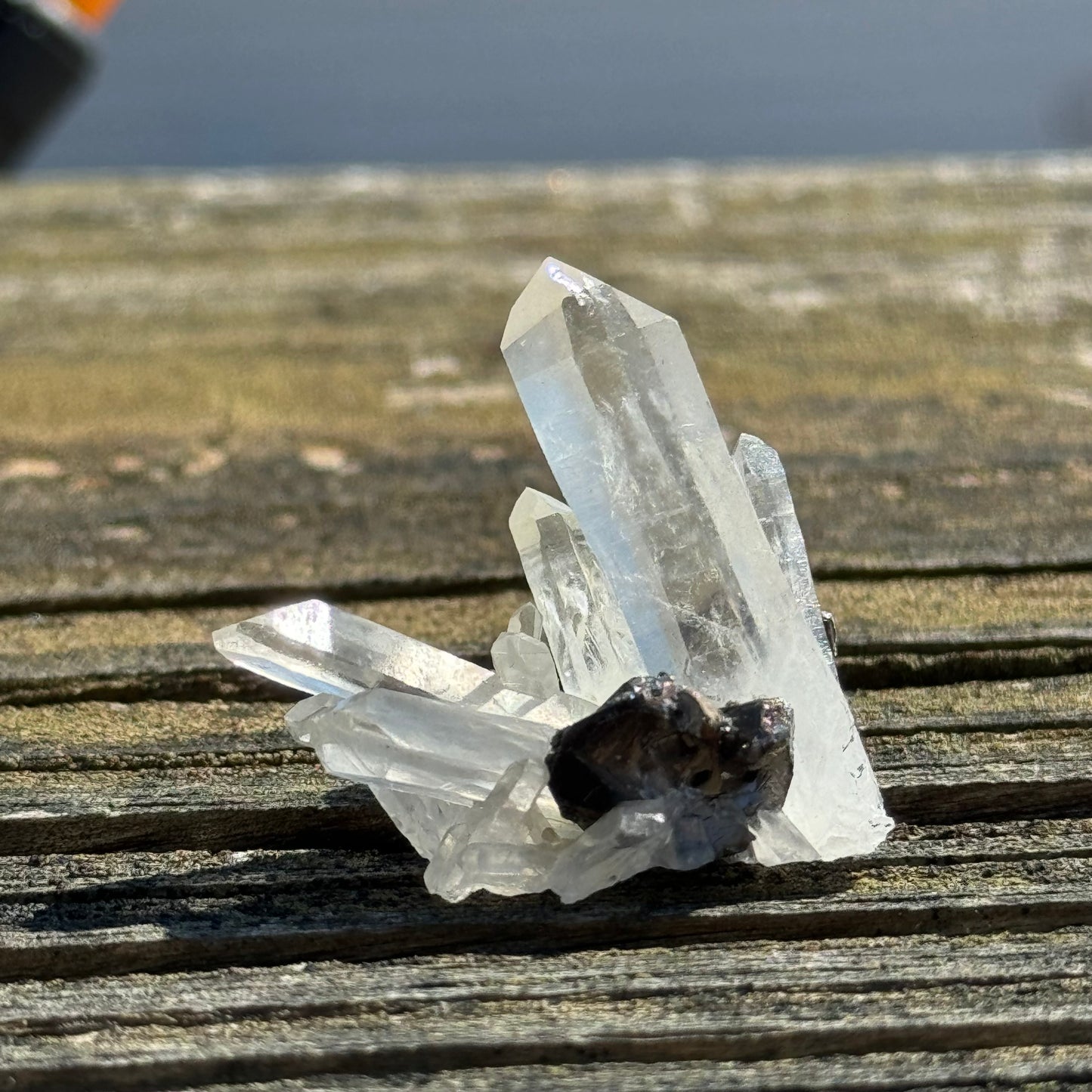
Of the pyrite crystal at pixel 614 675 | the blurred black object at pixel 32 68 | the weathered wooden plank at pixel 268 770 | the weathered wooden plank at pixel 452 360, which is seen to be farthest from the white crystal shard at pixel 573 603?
the blurred black object at pixel 32 68

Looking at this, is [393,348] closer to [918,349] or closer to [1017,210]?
[918,349]

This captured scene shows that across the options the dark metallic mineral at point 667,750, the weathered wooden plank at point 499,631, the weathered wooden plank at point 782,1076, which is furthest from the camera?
the weathered wooden plank at point 499,631

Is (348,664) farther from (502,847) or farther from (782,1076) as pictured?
(782,1076)

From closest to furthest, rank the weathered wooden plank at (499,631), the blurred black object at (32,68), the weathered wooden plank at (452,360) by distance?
the weathered wooden plank at (499,631) → the weathered wooden plank at (452,360) → the blurred black object at (32,68)

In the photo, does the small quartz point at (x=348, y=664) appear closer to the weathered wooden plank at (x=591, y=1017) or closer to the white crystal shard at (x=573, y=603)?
the white crystal shard at (x=573, y=603)

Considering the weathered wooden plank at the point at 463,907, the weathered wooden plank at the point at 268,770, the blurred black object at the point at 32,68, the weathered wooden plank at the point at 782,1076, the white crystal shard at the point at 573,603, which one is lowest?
the weathered wooden plank at the point at 782,1076

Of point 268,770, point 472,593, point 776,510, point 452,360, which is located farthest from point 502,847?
point 452,360

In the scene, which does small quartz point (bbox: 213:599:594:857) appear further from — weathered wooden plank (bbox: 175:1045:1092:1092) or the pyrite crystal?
weathered wooden plank (bbox: 175:1045:1092:1092)

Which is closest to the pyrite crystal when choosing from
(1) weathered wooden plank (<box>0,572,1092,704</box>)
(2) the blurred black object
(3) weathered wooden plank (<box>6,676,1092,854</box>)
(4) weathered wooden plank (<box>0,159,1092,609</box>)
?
(3) weathered wooden plank (<box>6,676,1092,854</box>)
